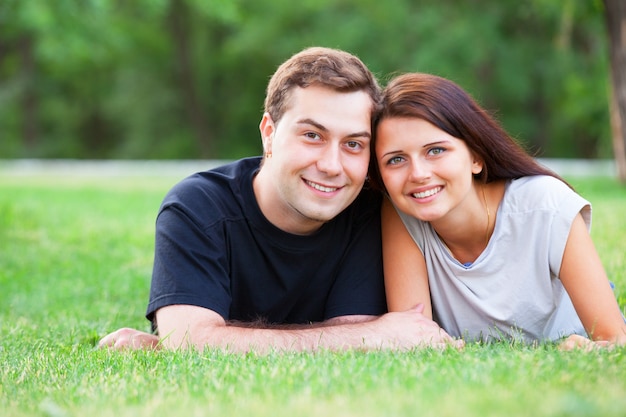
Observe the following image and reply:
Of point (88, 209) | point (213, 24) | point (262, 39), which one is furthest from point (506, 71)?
point (88, 209)

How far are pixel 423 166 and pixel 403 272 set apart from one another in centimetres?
68

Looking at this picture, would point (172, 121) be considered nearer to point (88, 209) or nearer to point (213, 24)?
point (213, 24)

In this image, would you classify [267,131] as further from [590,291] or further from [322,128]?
[590,291]

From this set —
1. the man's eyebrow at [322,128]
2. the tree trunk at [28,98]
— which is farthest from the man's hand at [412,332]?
the tree trunk at [28,98]

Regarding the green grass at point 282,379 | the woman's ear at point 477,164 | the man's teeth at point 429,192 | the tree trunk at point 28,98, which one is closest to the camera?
the green grass at point 282,379

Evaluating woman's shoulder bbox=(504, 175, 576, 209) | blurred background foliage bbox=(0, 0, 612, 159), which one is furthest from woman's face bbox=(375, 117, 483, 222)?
blurred background foliage bbox=(0, 0, 612, 159)

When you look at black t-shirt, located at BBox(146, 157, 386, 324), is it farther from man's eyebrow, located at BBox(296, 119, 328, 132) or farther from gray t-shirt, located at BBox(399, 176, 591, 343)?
man's eyebrow, located at BBox(296, 119, 328, 132)

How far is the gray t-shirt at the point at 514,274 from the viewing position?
418 cm

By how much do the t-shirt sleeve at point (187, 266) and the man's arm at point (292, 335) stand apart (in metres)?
0.06

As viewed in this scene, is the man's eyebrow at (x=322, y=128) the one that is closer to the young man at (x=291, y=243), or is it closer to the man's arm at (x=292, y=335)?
the young man at (x=291, y=243)

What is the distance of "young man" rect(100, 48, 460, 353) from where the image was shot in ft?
13.4

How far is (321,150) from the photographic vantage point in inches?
166

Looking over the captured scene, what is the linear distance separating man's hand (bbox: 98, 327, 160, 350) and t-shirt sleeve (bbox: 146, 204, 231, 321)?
177 mm

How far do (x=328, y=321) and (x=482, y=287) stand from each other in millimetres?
858
